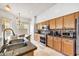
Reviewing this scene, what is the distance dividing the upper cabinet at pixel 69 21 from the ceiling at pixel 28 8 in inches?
42.2

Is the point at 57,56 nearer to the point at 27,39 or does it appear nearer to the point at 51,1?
the point at 27,39

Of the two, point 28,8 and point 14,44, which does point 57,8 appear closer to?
point 28,8

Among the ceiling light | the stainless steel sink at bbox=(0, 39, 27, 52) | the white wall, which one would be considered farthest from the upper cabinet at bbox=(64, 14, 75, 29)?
the ceiling light

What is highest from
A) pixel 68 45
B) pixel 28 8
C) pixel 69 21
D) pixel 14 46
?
pixel 28 8

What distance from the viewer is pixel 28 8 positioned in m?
2.25

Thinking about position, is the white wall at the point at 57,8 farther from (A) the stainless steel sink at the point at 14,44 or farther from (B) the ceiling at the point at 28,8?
(A) the stainless steel sink at the point at 14,44

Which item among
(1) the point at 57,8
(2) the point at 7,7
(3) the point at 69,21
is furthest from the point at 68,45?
(2) the point at 7,7

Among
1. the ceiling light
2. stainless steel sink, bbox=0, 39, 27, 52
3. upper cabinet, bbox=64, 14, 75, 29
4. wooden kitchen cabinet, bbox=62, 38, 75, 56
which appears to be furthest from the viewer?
upper cabinet, bbox=64, 14, 75, 29

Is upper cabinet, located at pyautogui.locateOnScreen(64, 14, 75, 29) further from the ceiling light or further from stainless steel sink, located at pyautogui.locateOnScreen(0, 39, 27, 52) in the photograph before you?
the ceiling light

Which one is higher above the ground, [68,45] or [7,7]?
[7,7]

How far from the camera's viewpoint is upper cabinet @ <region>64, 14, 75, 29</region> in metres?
3.14

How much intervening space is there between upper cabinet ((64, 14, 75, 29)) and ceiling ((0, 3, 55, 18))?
3.51ft

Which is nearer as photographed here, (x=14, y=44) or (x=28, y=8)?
(x=14, y=44)

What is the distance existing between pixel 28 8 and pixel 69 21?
5.16 ft
